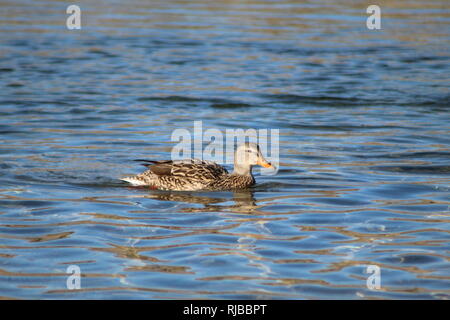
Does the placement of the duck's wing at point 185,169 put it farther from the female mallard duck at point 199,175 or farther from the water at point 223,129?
the water at point 223,129

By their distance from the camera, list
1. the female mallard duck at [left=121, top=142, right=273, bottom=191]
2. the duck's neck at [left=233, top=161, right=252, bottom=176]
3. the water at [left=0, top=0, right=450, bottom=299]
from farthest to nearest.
A: the duck's neck at [left=233, top=161, right=252, bottom=176], the female mallard duck at [left=121, top=142, right=273, bottom=191], the water at [left=0, top=0, right=450, bottom=299]

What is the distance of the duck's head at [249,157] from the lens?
12.0m

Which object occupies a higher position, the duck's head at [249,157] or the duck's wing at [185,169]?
the duck's head at [249,157]

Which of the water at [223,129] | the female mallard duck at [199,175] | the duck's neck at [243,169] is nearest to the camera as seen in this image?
the water at [223,129]

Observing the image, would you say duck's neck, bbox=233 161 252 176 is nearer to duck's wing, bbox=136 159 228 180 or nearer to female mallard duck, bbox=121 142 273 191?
female mallard duck, bbox=121 142 273 191

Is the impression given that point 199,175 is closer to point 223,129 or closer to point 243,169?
point 243,169

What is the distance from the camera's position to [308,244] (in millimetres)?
9344

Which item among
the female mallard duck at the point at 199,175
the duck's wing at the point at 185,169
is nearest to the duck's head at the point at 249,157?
the female mallard duck at the point at 199,175

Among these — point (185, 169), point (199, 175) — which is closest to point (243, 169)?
point (199, 175)

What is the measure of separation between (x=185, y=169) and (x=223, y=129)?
3.99 meters

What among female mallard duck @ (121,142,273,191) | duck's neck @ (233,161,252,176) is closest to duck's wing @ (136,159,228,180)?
female mallard duck @ (121,142,273,191)

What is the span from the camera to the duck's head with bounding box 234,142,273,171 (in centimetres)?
1198

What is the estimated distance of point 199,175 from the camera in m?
12.0
